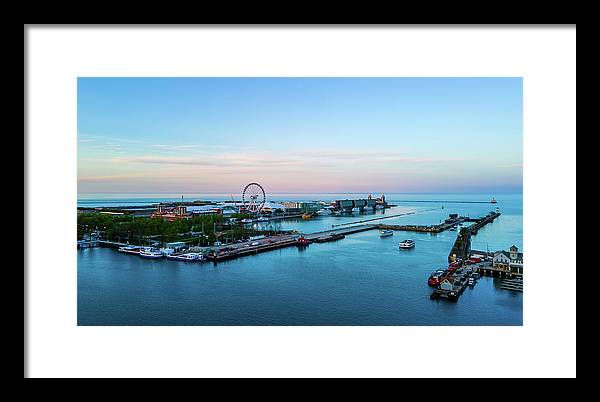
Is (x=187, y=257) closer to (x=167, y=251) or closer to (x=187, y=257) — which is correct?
(x=187, y=257)

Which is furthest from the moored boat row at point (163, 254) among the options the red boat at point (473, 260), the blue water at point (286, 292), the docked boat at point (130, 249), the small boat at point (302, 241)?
the red boat at point (473, 260)

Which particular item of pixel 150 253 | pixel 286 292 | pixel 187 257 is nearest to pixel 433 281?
pixel 286 292

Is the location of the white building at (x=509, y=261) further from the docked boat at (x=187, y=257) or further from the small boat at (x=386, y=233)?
the docked boat at (x=187, y=257)

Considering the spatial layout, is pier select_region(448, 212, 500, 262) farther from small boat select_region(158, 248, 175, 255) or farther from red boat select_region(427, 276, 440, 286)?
small boat select_region(158, 248, 175, 255)

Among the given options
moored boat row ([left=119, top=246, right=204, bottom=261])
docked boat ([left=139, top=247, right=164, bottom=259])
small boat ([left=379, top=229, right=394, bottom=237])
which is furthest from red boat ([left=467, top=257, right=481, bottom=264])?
docked boat ([left=139, top=247, right=164, bottom=259])
